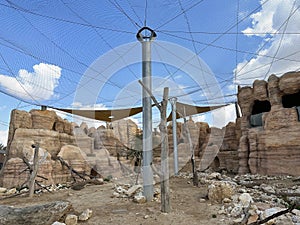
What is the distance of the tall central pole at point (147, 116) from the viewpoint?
546cm

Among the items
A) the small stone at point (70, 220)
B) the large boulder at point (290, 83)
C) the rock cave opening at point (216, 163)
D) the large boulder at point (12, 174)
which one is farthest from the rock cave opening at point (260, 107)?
the large boulder at point (12, 174)

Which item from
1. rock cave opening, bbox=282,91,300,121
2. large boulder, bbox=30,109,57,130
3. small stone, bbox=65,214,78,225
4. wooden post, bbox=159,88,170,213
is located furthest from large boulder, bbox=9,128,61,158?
rock cave opening, bbox=282,91,300,121

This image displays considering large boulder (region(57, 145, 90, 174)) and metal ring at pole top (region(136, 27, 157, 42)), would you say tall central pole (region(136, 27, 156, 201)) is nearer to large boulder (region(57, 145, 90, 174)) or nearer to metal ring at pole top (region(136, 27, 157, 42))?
metal ring at pole top (region(136, 27, 157, 42))

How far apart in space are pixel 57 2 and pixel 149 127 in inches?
161

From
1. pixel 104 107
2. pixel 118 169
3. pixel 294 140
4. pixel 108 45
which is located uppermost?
pixel 108 45

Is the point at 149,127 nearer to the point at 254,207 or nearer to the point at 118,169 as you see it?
the point at 254,207

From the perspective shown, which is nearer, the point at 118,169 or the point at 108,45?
the point at 108,45

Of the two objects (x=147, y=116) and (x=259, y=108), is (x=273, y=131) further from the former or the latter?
(x=147, y=116)

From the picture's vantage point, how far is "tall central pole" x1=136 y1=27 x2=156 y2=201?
17.9 feet

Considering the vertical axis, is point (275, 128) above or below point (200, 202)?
above

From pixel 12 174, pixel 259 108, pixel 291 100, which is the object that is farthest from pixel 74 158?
pixel 291 100

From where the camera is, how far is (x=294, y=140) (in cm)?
904

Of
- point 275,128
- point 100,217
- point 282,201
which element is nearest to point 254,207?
point 282,201

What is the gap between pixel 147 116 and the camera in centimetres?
579
